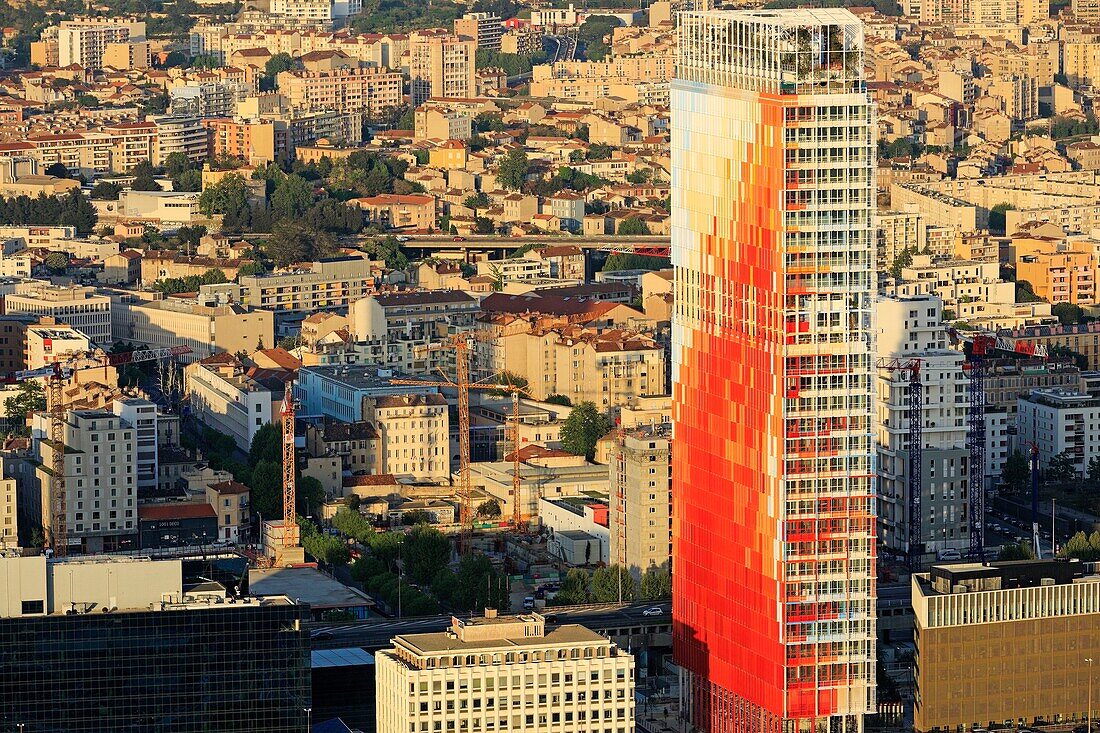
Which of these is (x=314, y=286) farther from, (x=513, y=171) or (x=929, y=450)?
(x=929, y=450)

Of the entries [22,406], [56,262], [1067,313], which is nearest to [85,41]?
[56,262]

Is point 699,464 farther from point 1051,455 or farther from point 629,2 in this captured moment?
point 629,2

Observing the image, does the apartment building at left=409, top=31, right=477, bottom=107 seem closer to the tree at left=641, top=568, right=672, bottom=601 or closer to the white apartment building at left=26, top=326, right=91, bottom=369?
the white apartment building at left=26, top=326, right=91, bottom=369

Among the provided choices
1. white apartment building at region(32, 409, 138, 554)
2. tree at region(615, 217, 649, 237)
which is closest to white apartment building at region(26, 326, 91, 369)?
white apartment building at region(32, 409, 138, 554)

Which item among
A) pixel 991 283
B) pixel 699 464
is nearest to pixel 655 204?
pixel 991 283

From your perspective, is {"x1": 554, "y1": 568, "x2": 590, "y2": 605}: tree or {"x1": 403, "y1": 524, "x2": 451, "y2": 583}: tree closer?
{"x1": 554, "y1": 568, "x2": 590, "y2": 605}: tree

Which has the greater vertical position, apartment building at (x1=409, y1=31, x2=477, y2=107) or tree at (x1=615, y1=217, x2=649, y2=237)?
apartment building at (x1=409, y1=31, x2=477, y2=107)

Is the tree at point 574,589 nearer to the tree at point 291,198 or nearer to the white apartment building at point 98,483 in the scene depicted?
the white apartment building at point 98,483

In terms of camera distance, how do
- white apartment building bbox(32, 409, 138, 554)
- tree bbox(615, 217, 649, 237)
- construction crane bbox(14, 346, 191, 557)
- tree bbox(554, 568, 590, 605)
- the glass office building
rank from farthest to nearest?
tree bbox(615, 217, 649, 237) → white apartment building bbox(32, 409, 138, 554) → construction crane bbox(14, 346, 191, 557) → tree bbox(554, 568, 590, 605) → the glass office building
